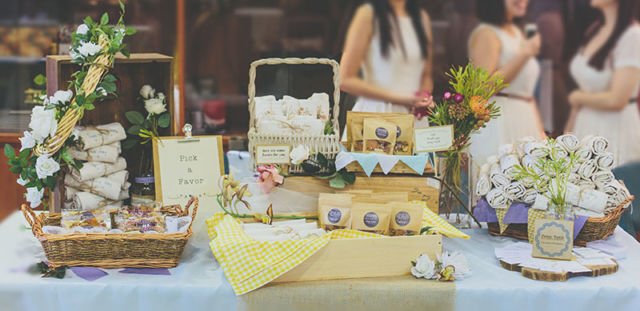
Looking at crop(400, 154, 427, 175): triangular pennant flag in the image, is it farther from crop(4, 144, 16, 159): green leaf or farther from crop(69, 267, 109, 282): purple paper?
crop(4, 144, 16, 159): green leaf

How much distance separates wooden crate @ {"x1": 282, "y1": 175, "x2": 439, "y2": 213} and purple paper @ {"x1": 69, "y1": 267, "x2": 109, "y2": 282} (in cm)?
58

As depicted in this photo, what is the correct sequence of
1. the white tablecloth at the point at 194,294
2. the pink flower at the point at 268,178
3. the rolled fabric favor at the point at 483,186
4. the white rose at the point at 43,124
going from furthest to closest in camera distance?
1. the rolled fabric favor at the point at 483,186
2. the pink flower at the point at 268,178
3. the white rose at the point at 43,124
4. the white tablecloth at the point at 194,294

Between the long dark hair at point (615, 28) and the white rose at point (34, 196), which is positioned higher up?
the long dark hair at point (615, 28)

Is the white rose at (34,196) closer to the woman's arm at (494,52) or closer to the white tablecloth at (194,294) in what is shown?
the white tablecloth at (194,294)

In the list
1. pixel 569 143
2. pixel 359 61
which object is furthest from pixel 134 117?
pixel 359 61

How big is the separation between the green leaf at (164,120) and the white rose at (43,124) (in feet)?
1.22

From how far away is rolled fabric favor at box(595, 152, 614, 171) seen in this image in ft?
8.01

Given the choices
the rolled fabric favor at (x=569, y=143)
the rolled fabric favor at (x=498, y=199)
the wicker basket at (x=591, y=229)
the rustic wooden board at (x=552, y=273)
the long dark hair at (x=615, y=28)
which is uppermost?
the long dark hair at (x=615, y=28)

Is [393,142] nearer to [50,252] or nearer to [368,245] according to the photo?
[368,245]

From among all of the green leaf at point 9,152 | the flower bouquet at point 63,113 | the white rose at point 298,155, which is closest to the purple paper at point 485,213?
the white rose at point 298,155

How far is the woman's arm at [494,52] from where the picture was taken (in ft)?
16.8

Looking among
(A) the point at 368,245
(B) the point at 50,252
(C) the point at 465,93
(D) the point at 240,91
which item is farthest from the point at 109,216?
(D) the point at 240,91

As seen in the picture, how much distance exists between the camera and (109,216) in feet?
7.52

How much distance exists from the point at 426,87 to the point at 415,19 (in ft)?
1.40
